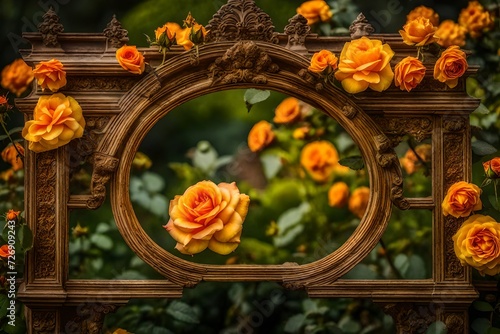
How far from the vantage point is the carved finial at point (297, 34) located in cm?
152

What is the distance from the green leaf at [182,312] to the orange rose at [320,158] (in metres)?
0.51

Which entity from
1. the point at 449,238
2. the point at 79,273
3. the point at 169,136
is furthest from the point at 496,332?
the point at 169,136

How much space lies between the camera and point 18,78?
192 cm

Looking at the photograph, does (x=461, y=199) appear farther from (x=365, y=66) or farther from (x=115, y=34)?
(x=115, y=34)

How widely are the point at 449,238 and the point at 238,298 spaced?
0.66 meters

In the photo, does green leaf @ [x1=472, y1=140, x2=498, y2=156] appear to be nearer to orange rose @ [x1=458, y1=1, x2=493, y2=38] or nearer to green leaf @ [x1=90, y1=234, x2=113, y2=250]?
orange rose @ [x1=458, y1=1, x2=493, y2=38]

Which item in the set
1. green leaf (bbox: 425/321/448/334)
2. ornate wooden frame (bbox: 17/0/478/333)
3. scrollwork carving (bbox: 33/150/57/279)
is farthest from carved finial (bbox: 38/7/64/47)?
green leaf (bbox: 425/321/448/334)

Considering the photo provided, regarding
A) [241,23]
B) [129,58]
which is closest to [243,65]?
[241,23]

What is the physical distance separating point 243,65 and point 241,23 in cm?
8

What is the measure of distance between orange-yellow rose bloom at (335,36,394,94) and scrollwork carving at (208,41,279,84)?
0.13m

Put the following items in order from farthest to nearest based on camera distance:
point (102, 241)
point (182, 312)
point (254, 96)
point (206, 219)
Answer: point (102, 241)
point (182, 312)
point (254, 96)
point (206, 219)

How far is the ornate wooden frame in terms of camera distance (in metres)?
1.51

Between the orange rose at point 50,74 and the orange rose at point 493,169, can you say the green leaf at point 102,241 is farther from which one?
the orange rose at point 493,169

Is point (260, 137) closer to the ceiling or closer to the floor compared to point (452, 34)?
closer to the floor
